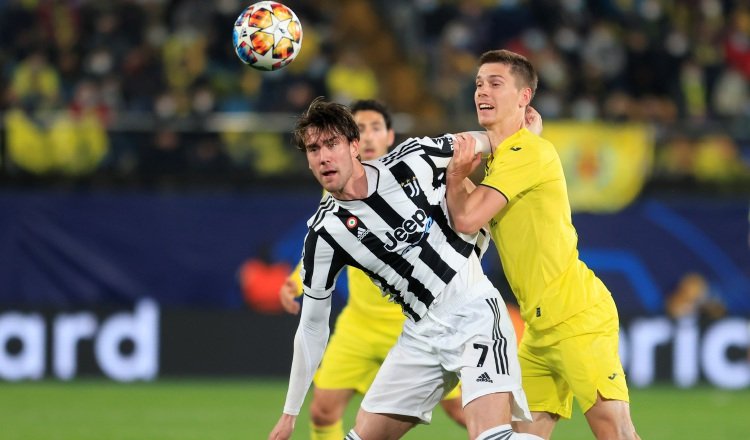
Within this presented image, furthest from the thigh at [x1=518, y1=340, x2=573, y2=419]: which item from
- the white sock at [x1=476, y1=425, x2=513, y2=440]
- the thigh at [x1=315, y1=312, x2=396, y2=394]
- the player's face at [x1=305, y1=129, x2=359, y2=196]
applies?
the thigh at [x1=315, y1=312, x2=396, y2=394]

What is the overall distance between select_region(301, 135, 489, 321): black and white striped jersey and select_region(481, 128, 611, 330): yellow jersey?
27cm

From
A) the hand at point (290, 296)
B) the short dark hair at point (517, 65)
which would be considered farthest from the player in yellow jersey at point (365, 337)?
the short dark hair at point (517, 65)

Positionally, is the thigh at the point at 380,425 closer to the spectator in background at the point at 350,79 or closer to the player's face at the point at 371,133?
the player's face at the point at 371,133

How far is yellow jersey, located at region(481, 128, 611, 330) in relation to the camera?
6020 millimetres

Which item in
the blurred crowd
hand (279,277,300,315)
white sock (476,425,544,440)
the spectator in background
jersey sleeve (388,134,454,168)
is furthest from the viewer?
the spectator in background

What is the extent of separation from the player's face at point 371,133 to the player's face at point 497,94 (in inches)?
69.8

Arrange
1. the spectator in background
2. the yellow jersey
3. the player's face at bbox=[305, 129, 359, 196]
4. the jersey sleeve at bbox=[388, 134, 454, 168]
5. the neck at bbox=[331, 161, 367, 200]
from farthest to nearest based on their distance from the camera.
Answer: the spectator in background
the yellow jersey
the jersey sleeve at bbox=[388, 134, 454, 168]
the neck at bbox=[331, 161, 367, 200]
the player's face at bbox=[305, 129, 359, 196]

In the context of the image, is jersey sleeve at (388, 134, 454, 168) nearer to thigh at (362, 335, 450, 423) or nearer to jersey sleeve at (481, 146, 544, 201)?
jersey sleeve at (481, 146, 544, 201)

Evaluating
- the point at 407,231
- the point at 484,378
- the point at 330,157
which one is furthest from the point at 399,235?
the point at 484,378

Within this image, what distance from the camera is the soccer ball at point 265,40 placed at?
6.61 m

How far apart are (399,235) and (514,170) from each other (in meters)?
0.62

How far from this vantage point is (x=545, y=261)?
6.05 meters

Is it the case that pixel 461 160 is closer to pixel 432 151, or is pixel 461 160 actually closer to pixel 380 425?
pixel 432 151

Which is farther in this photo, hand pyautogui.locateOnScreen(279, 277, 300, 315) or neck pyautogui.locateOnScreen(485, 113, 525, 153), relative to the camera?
hand pyautogui.locateOnScreen(279, 277, 300, 315)
